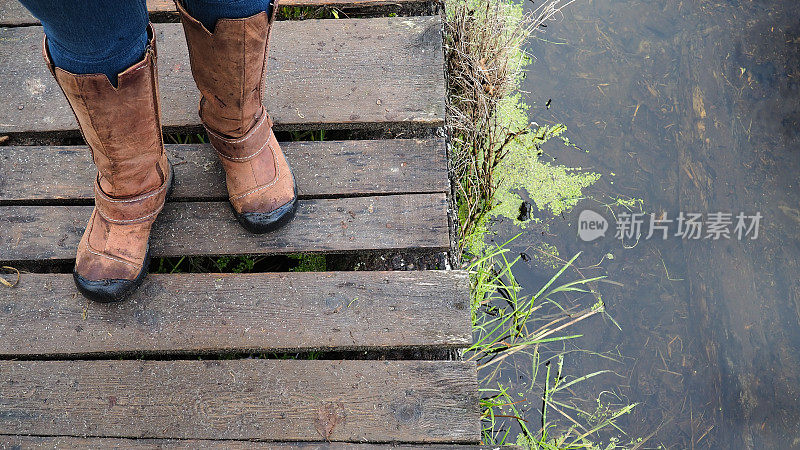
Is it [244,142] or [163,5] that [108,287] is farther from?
[163,5]

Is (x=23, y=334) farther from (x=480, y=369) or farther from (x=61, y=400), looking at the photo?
(x=480, y=369)

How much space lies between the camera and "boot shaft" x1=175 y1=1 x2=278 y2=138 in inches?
40.9

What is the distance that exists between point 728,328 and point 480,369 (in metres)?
0.71

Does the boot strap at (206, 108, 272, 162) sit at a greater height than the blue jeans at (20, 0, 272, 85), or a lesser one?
lesser

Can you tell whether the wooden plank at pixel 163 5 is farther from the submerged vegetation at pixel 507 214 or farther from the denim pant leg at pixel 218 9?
the denim pant leg at pixel 218 9

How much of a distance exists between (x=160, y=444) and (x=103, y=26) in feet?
2.80

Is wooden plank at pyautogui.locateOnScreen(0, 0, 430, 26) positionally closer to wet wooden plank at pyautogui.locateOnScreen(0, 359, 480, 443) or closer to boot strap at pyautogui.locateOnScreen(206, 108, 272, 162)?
boot strap at pyautogui.locateOnScreen(206, 108, 272, 162)

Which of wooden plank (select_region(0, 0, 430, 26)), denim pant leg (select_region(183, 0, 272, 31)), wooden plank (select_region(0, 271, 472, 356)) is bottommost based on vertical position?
wooden plank (select_region(0, 271, 472, 356))

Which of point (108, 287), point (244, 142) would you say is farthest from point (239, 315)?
point (244, 142)

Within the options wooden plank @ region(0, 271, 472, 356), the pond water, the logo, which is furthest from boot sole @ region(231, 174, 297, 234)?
the logo

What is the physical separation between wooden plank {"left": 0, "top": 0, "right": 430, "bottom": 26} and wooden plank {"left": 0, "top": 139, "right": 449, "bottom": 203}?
1.44 ft

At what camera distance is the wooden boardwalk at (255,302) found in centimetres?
127

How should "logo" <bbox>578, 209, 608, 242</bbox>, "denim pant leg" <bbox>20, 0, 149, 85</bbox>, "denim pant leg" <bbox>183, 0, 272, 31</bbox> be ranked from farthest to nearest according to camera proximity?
"logo" <bbox>578, 209, 608, 242</bbox> → "denim pant leg" <bbox>183, 0, 272, 31</bbox> → "denim pant leg" <bbox>20, 0, 149, 85</bbox>

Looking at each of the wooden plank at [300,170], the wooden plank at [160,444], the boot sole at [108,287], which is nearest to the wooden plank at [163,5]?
the wooden plank at [300,170]
